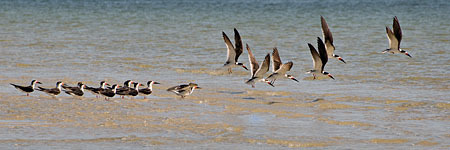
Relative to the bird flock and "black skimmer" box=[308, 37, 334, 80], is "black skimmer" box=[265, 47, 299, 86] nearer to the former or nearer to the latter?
the bird flock

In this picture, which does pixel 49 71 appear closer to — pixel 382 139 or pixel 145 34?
pixel 382 139

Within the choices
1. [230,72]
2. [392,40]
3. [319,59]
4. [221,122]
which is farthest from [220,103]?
[392,40]

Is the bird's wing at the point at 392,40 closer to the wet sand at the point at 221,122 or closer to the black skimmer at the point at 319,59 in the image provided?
the black skimmer at the point at 319,59

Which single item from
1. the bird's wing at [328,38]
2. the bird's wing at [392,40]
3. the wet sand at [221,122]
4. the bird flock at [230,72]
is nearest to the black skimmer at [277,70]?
the bird flock at [230,72]

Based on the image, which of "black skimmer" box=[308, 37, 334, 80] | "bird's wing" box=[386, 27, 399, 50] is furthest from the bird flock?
"bird's wing" box=[386, 27, 399, 50]

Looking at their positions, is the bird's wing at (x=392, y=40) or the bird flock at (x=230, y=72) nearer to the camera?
the bird flock at (x=230, y=72)

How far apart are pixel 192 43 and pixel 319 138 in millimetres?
20052

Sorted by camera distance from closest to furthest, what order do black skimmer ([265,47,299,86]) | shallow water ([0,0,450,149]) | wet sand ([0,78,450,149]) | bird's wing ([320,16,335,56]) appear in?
wet sand ([0,78,450,149]) < shallow water ([0,0,450,149]) < black skimmer ([265,47,299,86]) < bird's wing ([320,16,335,56])

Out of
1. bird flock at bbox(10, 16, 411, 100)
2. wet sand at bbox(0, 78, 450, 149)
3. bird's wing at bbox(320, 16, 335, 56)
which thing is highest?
bird's wing at bbox(320, 16, 335, 56)

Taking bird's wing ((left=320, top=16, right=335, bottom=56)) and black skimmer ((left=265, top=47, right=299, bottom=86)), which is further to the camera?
bird's wing ((left=320, top=16, right=335, bottom=56))

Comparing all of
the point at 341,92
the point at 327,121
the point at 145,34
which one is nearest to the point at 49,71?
the point at 341,92

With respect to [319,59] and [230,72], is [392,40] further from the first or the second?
[230,72]

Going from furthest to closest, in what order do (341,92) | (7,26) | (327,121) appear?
(7,26)
(341,92)
(327,121)

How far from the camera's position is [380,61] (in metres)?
24.8
